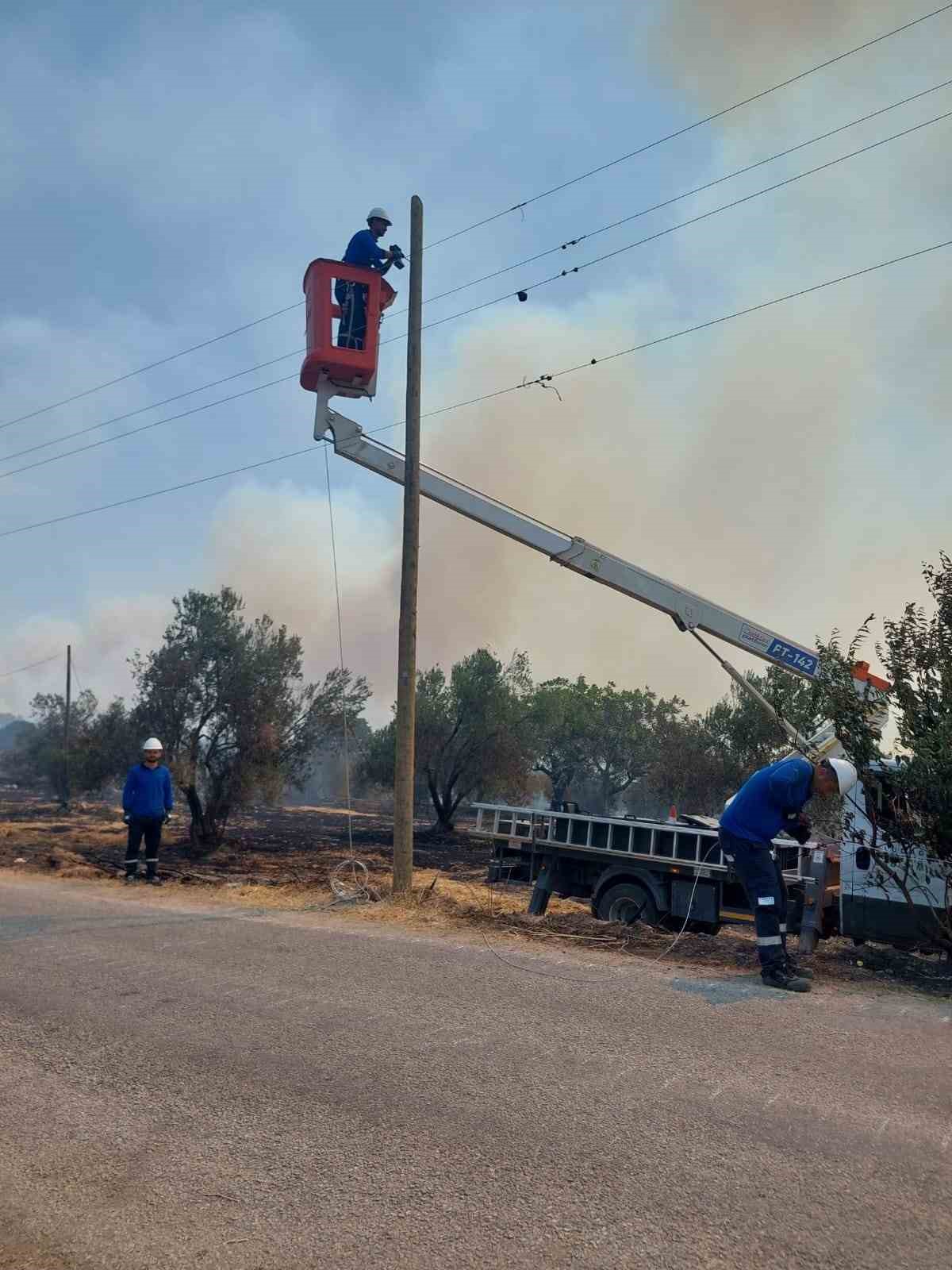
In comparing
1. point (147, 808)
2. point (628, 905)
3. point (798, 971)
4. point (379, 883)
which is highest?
point (147, 808)

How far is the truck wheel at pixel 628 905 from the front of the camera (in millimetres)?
11070

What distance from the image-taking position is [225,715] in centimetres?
2308

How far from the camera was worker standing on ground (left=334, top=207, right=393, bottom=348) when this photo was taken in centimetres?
1206

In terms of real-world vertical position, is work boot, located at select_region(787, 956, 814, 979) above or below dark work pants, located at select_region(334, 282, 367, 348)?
below

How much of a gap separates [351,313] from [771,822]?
849 cm

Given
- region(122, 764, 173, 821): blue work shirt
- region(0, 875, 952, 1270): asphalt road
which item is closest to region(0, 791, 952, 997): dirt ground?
region(122, 764, 173, 821): blue work shirt

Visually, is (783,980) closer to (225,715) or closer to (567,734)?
(225,715)

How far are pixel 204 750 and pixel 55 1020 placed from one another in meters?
17.7

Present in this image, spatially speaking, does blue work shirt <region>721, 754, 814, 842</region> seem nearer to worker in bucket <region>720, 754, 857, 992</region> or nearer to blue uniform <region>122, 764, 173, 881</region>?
worker in bucket <region>720, 754, 857, 992</region>

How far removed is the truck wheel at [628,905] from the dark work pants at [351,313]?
7591 mm

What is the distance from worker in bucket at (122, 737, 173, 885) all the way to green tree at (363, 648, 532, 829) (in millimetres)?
21858

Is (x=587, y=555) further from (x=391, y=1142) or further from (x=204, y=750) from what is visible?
(x=204, y=750)

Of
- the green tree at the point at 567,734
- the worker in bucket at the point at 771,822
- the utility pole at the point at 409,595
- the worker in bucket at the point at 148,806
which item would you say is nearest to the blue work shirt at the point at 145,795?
the worker in bucket at the point at 148,806

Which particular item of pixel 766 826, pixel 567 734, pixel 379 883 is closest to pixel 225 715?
pixel 379 883
